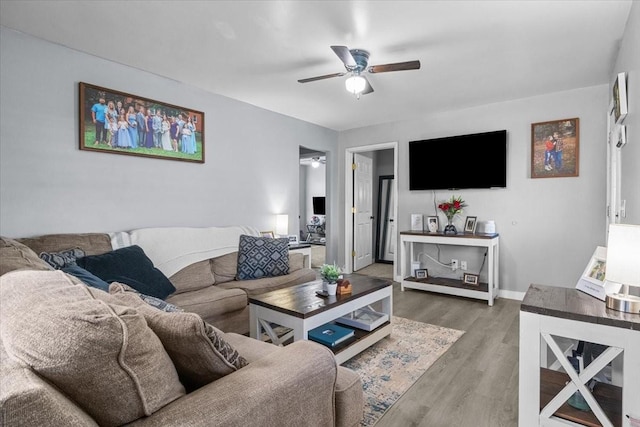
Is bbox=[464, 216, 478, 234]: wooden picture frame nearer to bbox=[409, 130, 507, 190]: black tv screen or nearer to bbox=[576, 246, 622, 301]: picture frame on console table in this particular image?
bbox=[409, 130, 507, 190]: black tv screen

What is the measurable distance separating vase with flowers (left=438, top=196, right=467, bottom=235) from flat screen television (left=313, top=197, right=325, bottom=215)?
17.1ft

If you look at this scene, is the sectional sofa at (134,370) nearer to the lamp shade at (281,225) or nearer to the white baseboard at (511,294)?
the lamp shade at (281,225)

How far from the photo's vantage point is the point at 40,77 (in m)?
2.60

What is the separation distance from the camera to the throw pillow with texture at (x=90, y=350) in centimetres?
72

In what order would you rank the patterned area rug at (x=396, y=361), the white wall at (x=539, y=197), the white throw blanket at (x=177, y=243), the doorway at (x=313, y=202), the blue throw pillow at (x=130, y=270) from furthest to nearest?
the doorway at (x=313, y=202)
the white wall at (x=539, y=197)
the white throw blanket at (x=177, y=243)
the blue throw pillow at (x=130, y=270)
the patterned area rug at (x=396, y=361)

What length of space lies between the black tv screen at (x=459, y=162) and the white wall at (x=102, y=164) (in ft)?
6.90

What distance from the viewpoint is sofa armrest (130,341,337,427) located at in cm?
86

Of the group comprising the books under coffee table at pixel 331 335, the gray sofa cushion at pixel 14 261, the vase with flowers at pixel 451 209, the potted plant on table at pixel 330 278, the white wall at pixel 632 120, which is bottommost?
the books under coffee table at pixel 331 335

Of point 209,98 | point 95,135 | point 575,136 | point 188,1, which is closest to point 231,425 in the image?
point 188,1

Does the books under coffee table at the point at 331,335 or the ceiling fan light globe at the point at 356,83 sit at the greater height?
the ceiling fan light globe at the point at 356,83

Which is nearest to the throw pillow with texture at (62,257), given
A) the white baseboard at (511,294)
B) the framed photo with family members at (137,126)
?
the framed photo with family members at (137,126)

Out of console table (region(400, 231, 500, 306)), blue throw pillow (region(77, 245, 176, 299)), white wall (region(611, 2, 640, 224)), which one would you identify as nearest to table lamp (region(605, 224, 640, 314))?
white wall (region(611, 2, 640, 224))

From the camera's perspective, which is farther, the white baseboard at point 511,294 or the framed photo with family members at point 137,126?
the white baseboard at point 511,294

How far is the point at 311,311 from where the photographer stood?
84.7 inches
